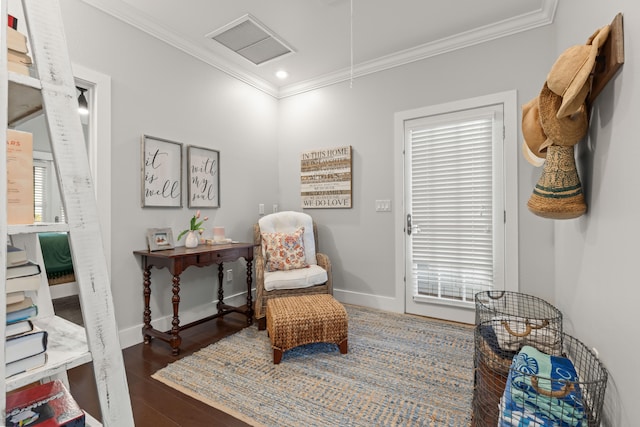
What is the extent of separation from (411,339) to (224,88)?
3.03m

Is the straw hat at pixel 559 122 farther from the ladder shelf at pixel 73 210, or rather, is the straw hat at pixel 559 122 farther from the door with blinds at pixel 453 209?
the ladder shelf at pixel 73 210

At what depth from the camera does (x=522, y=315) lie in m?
2.50

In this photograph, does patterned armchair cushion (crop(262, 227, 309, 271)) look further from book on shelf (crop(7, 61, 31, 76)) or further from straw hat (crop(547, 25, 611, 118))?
book on shelf (crop(7, 61, 31, 76))

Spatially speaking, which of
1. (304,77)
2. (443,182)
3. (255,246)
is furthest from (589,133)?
→ (304,77)

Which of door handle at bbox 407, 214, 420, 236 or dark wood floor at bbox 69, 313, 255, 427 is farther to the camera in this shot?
door handle at bbox 407, 214, 420, 236

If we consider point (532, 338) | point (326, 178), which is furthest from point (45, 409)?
point (326, 178)

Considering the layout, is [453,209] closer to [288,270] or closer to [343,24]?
[288,270]

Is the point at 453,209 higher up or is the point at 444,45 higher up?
the point at 444,45

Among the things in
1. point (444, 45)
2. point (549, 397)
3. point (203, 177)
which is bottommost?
point (549, 397)

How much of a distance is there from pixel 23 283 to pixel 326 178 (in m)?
3.05

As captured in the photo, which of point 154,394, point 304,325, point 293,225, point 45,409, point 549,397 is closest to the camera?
point 45,409

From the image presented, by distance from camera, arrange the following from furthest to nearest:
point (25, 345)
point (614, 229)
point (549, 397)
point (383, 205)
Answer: point (383, 205)
point (614, 229)
point (549, 397)
point (25, 345)

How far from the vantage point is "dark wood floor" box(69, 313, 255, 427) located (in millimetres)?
1639

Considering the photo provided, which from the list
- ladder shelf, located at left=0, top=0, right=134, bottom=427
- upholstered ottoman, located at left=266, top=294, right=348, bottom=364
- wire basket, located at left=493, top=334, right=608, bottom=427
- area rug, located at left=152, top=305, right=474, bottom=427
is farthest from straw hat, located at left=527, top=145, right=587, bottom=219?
ladder shelf, located at left=0, top=0, right=134, bottom=427
